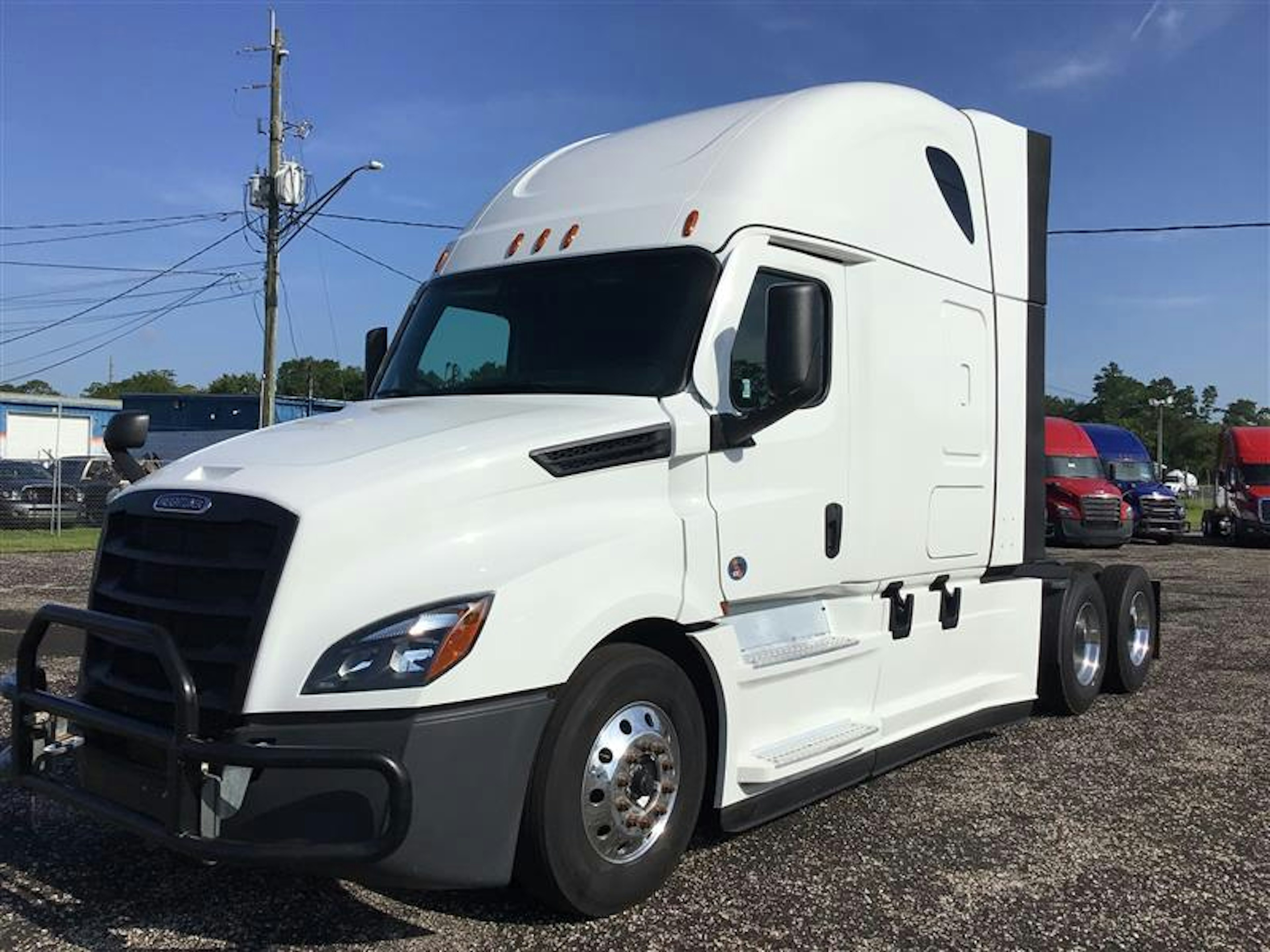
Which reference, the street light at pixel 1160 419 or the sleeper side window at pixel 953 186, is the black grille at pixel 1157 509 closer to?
the sleeper side window at pixel 953 186

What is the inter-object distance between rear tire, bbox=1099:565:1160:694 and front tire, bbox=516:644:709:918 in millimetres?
4601

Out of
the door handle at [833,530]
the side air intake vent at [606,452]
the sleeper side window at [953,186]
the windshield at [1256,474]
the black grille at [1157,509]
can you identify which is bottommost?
the black grille at [1157,509]

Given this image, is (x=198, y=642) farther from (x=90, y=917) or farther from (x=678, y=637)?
(x=678, y=637)

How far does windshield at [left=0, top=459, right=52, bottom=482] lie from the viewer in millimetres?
22594

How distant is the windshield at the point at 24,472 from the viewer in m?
22.6

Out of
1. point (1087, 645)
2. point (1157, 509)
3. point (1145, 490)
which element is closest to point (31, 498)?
point (1087, 645)

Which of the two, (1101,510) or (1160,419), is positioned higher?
(1160,419)

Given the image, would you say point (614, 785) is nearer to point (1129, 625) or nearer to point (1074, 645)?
point (1074, 645)

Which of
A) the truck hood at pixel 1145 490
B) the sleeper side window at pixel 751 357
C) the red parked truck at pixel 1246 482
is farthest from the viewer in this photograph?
the truck hood at pixel 1145 490

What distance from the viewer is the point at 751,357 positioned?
443 centimetres

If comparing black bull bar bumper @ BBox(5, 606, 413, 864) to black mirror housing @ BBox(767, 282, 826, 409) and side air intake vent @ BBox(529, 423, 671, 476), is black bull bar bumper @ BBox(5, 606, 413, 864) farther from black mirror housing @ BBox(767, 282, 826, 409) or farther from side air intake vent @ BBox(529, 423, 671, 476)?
black mirror housing @ BBox(767, 282, 826, 409)

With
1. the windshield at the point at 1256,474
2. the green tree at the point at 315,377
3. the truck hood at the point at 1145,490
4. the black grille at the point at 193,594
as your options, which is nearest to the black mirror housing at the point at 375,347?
the black grille at the point at 193,594

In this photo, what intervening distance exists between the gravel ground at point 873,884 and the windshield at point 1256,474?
22.9m

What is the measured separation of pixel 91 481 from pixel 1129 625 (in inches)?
856
